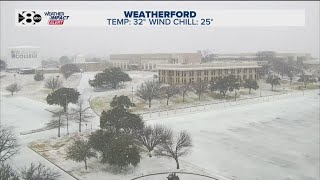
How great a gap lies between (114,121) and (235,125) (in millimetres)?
19929

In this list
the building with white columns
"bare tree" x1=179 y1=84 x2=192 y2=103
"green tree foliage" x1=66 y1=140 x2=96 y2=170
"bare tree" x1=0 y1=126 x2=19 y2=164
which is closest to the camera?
"green tree foliage" x1=66 y1=140 x2=96 y2=170

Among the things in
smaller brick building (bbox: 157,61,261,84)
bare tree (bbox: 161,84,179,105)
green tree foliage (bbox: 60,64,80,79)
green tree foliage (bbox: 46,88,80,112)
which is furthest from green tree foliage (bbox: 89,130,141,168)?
green tree foliage (bbox: 60,64,80,79)

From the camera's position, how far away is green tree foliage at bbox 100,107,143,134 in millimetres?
40062

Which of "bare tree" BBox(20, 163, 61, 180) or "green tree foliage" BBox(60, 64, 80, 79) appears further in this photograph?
"green tree foliage" BBox(60, 64, 80, 79)

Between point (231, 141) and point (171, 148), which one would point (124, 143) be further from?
point (231, 141)

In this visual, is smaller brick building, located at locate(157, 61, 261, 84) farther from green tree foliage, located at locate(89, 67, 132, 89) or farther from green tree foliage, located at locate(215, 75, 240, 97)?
green tree foliage, located at locate(215, 75, 240, 97)

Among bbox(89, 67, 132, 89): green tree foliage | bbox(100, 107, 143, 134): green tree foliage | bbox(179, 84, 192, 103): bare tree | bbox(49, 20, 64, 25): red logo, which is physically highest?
bbox(49, 20, 64, 25): red logo

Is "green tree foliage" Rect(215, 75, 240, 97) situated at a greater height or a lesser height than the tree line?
greater

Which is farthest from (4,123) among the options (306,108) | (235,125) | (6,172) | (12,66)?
(12,66)

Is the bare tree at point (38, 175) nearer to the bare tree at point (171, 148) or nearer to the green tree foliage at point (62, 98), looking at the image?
the bare tree at point (171, 148)

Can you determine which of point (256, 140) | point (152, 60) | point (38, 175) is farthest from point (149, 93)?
point (152, 60)

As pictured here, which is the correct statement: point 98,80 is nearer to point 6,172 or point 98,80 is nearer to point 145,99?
point 145,99

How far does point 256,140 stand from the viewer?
44.2m

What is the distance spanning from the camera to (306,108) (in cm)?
6600
